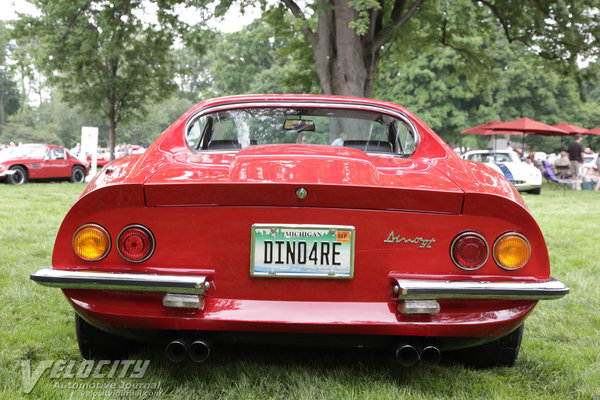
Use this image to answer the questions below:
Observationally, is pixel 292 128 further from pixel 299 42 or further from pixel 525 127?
pixel 525 127

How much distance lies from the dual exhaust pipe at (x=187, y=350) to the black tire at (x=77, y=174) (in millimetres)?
17715

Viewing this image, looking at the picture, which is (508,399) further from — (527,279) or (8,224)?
(8,224)

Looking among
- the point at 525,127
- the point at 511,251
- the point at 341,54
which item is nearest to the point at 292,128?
the point at 511,251

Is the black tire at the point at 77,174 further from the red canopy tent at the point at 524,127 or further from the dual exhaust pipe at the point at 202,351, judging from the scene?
the dual exhaust pipe at the point at 202,351

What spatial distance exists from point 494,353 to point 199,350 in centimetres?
149

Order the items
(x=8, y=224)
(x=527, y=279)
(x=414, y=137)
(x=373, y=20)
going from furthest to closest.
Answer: (x=373, y=20), (x=8, y=224), (x=414, y=137), (x=527, y=279)

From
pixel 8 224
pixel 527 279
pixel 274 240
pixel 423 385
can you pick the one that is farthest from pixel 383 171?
pixel 8 224

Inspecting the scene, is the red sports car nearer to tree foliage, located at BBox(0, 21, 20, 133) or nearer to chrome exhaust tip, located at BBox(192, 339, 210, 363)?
chrome exhaust tip, located at BBox(192, 339, 210, 363)

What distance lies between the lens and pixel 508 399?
246 cm

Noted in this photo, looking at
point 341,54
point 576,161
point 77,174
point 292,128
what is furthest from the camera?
point 576,161

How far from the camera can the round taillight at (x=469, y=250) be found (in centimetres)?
229

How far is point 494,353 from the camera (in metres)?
2.80

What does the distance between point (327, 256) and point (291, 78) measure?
16807mm

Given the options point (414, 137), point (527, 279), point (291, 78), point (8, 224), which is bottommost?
point (8, 224)
